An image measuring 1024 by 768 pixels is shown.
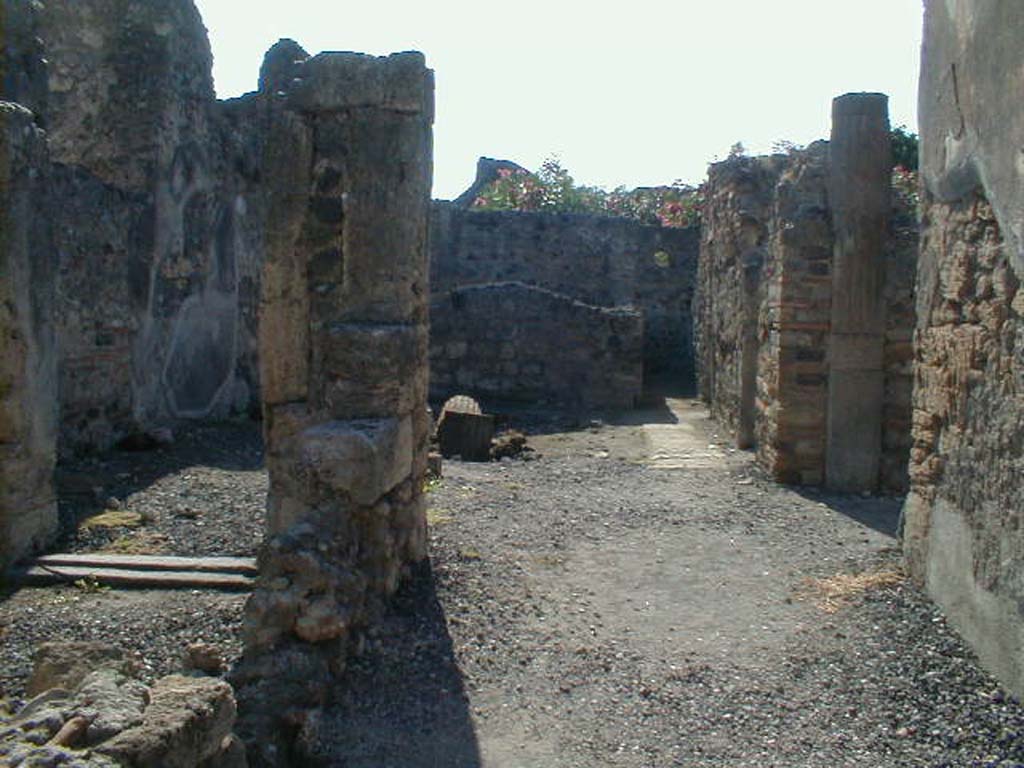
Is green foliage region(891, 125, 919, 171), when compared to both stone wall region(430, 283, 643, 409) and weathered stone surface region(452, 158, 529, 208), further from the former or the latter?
stone wall region(430, 283, 643, 409)

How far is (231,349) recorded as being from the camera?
1145cm

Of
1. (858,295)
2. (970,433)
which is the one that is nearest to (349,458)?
(970,433)

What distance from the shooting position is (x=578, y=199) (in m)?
22.6

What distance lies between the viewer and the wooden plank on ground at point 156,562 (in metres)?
5.66

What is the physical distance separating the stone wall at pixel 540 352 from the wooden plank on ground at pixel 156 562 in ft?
26.9

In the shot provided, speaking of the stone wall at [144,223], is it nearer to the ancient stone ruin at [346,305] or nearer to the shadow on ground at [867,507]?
the ancient stone ruin at [346,305]

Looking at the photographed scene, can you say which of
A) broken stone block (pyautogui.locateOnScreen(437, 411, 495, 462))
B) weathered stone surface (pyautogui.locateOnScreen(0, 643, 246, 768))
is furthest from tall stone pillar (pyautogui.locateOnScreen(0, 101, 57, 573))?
broken stone block (pyautogui.locateOnScreen(437, 411, 495, 462))

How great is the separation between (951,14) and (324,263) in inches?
126

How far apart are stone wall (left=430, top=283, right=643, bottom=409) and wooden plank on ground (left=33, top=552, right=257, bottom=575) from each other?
8.19 meters

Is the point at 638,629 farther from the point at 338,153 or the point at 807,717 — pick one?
the point at 338,153

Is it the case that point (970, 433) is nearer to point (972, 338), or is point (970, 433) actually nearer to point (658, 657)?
point (972, 338)

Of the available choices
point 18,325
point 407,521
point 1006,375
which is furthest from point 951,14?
point 18,325

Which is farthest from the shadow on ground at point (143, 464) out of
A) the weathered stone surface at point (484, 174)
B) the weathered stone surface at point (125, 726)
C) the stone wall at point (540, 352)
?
the weathered stone surface at point (484, 174)

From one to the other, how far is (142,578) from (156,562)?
212 millimetres
